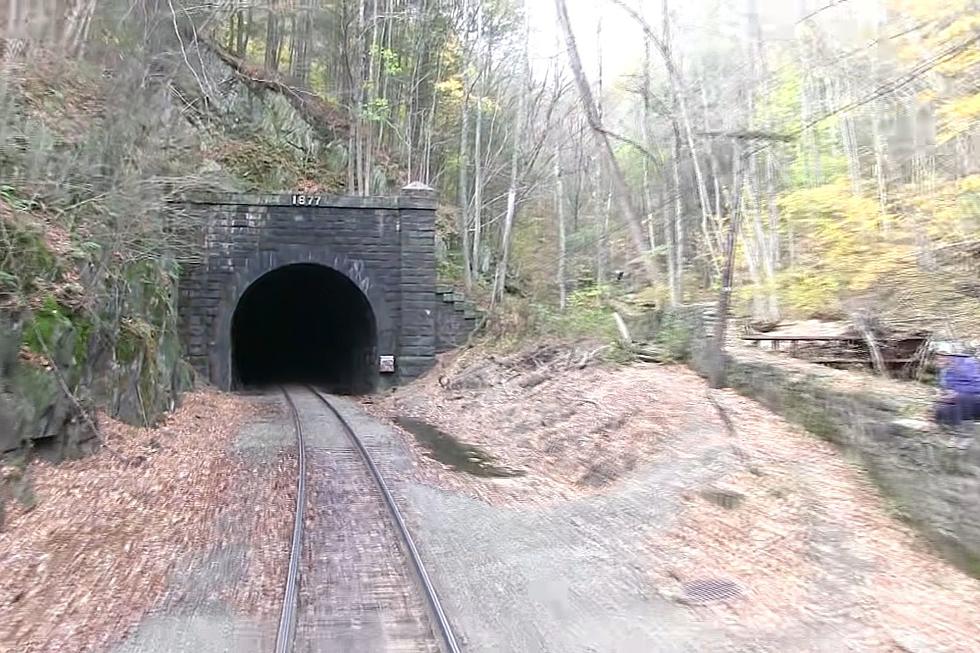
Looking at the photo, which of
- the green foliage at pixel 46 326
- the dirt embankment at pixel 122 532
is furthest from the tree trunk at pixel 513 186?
the green foliage at pixel 46 326

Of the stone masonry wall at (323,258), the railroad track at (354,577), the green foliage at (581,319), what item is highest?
the stone masonry wall at (323,258)

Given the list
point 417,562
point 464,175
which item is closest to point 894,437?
point 417,562

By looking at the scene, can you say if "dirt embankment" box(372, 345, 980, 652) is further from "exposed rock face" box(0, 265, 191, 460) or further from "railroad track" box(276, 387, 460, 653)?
"exposed rock face" box(0, 265, 191, 460)

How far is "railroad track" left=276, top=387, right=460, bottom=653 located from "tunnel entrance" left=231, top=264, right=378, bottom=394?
1363cm

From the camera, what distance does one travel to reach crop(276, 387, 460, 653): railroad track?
16.9 feet

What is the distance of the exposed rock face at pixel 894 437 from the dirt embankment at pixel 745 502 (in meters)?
0.17

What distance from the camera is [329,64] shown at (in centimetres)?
3155

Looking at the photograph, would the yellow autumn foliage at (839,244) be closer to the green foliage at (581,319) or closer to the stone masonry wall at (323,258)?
the green foliage at (581,319)

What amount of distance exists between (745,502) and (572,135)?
23223mm

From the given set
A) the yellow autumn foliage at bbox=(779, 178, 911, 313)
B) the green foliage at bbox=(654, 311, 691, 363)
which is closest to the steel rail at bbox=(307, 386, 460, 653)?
the green foliage at bbox=(654, 311, 691, 363)

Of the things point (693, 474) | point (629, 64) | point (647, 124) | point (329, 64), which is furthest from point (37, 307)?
point (329, 64)

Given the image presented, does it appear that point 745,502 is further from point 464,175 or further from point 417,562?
point 464,175

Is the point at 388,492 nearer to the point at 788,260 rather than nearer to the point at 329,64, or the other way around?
the point at 788,260

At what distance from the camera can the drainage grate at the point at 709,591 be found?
592 cm
